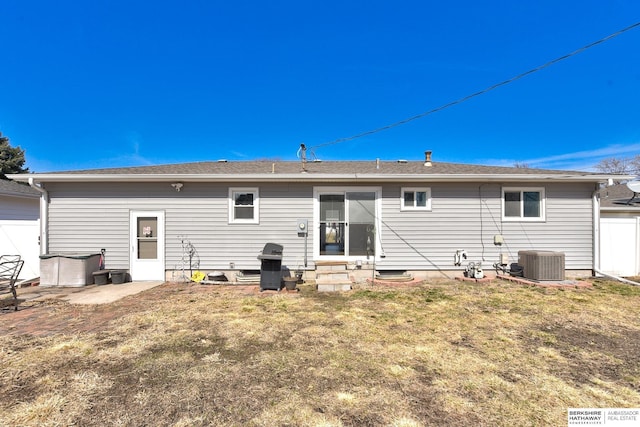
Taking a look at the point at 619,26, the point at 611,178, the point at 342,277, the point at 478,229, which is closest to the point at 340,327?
the point at 342,277

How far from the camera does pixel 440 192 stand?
7.66 meters

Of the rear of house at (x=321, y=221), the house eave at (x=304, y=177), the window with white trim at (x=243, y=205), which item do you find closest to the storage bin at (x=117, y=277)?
the rear of house at (x=321, y=221)

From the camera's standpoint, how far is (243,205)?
25.0 feet

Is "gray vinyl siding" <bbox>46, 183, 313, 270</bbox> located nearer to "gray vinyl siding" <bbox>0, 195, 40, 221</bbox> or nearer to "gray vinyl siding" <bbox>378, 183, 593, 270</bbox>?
"gray vinyl siding" <bbox>378, 183, 593, 270</bbox>

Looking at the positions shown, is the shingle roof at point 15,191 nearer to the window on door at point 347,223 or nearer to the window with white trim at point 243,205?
the window with white trim at point 243,205

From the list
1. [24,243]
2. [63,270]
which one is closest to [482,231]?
[63,270]

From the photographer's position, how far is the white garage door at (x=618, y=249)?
25.5 feet

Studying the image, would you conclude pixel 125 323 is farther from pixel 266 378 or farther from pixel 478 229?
pixel 478 229

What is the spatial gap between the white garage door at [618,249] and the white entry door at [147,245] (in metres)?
12.4

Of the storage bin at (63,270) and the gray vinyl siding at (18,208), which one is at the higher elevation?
the gray vinyl siding at (18,208)

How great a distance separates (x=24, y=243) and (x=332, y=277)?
27.8ft

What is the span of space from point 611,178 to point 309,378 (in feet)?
30.0

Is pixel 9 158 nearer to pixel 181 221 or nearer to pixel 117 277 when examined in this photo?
pixel 117 277

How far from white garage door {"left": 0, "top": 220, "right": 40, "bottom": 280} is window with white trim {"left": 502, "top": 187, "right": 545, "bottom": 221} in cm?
1288
